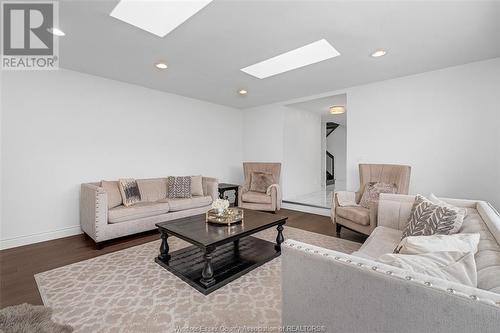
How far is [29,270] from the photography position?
7.39 ft

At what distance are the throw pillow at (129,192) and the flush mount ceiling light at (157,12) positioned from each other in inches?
89.3

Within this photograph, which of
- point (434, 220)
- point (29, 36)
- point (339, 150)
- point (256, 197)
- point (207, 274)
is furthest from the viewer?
point (339, 150)

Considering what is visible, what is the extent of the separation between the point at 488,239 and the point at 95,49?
4015 millimetres

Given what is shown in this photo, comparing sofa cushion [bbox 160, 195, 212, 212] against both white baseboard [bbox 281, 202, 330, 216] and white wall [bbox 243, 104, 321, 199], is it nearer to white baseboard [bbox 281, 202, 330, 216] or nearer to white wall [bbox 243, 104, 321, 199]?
white baseboard [bbox 281, 202, 330, 216]

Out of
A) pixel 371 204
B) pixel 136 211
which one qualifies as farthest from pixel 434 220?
pixel 136 211

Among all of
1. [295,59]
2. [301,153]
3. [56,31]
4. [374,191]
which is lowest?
[374,191]

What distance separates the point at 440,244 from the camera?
1.04 metres

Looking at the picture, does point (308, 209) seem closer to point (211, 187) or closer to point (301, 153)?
point (301, 153)

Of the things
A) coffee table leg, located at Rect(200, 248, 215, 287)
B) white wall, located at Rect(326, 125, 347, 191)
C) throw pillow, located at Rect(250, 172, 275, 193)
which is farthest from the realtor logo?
white wall, located at Rect(326, 125, 347, 191)

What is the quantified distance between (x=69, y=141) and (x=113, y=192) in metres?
1.02

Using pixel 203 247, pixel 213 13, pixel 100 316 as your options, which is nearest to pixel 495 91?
pixel 213 13

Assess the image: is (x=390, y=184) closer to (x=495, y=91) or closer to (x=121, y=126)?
(x=495, y=91)

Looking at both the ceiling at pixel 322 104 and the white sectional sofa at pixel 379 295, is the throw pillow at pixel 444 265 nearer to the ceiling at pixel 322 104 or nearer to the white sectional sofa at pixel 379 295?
the white sectional sofa at pixel 379 295

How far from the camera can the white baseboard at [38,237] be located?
2.81 m
